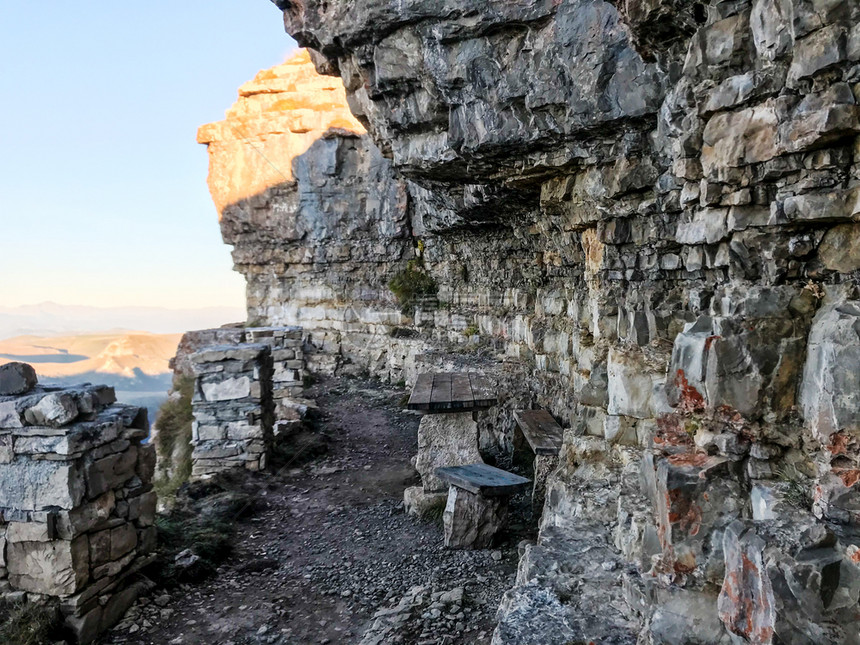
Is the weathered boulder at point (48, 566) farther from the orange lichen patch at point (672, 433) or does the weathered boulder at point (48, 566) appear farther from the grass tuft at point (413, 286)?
the grass tuft at point (413, 286)

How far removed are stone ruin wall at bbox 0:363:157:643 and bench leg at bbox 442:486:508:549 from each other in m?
2.45

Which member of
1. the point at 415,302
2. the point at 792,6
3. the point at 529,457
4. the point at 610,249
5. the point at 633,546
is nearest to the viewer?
the point at 792,6

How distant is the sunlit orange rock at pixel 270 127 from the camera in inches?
577

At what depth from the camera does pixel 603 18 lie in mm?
3473

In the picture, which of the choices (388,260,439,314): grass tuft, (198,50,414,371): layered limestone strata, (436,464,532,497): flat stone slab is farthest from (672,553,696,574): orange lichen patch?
(198,50,414,371): layered limestone strata

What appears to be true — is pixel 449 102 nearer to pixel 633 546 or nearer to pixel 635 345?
pixel 635 345

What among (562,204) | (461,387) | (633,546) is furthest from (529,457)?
(633,546)

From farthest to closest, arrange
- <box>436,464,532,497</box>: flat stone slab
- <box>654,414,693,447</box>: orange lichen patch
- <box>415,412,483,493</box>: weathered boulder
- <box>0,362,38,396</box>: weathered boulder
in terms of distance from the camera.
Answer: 1. <box>415,412,483,493</box>: weathered boulder
2. <box>436,464,532,497</box>: flat stone slab
3. <box>0,362,38,396</box>: weathered boulder
4. <box>654,414,693,447</box>: orange lichen patch

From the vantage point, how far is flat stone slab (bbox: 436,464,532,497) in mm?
4582

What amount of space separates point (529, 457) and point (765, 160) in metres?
5.10

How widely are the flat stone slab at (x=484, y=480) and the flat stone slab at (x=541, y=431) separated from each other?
1.07 feet

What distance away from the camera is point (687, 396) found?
1.94 meters

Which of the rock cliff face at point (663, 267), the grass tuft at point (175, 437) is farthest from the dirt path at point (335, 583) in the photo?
the grass tuft at point (175, 437)

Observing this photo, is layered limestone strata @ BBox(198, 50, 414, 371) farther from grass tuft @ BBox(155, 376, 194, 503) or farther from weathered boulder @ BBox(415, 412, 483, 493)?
weathered boulder @ BBox(415, 412, 483, 493)
